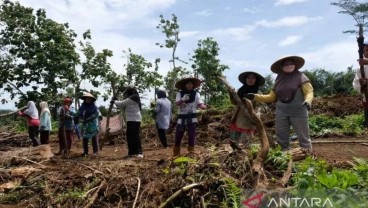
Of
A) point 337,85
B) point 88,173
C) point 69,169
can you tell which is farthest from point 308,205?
point 337,85

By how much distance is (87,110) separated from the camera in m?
9.19

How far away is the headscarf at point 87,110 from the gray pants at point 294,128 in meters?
4.37

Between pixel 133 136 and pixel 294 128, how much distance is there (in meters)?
3.60

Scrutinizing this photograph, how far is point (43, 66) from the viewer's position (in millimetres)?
19375

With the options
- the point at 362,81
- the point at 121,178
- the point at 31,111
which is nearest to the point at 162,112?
the point at 31,111

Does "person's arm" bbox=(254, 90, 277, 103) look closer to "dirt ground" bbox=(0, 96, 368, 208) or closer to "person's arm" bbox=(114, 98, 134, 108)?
"dirt ground" bbox=(0, 96, 368, 208)

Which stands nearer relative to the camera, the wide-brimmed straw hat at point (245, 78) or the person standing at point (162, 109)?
the wide-brimmed straw hat at point (245, 78)

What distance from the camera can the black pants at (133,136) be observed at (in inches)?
337

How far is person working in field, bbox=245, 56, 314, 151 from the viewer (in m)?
5.87

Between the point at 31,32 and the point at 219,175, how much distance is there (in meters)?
17.4

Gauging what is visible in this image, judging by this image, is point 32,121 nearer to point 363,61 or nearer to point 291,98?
point 291,98

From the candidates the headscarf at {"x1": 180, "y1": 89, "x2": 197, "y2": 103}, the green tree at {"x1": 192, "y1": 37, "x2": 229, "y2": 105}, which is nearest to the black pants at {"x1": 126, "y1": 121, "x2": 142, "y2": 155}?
the headscarf at {"x1": 180, "y1": 89, "x2": 197, "y2": 103}

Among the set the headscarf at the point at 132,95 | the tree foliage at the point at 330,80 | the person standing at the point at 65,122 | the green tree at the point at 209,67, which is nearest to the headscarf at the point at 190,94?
the headscarf at the point at 132,95

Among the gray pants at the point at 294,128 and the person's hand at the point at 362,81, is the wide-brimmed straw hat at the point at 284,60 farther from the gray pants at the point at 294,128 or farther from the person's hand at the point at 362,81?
the person's hand at the point at 362,81
